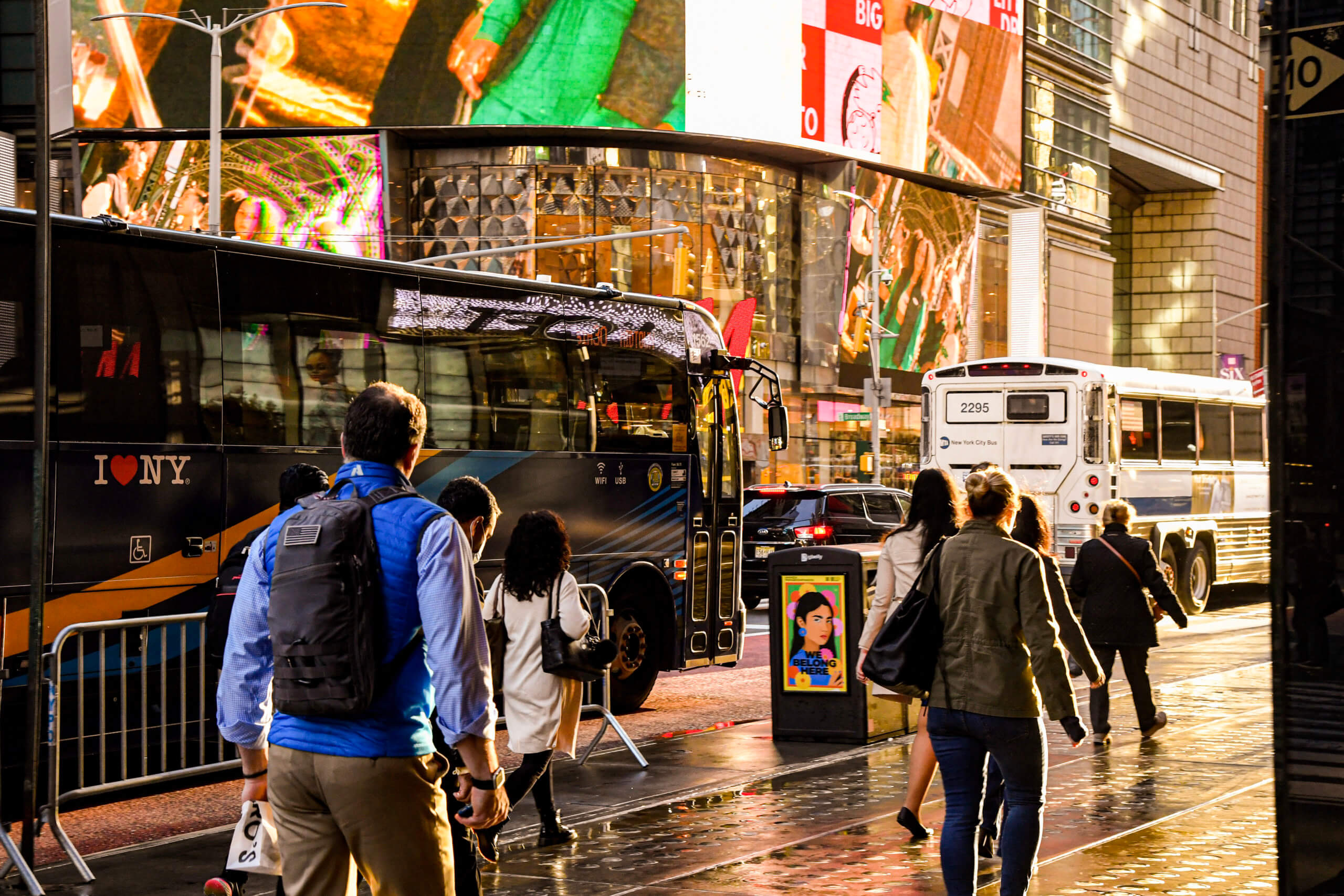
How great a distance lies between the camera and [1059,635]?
731 centimetres

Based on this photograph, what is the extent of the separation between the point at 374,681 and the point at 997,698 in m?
2.78

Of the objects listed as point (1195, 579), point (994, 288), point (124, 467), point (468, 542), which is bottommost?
point (1195, 579)

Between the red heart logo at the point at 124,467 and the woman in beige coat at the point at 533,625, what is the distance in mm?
3106

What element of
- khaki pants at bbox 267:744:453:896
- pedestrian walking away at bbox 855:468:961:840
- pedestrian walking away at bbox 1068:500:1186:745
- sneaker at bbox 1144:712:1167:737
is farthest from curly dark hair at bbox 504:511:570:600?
sneaker at bbox 1144:712:1167:737

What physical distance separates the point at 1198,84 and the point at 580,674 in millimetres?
71199

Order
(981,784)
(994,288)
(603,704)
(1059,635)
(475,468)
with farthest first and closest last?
(994,288)
(475,468)
(603,704)
(1059,635)
(981,784)

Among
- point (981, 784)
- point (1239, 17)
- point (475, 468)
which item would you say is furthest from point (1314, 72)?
point (1239, 17)

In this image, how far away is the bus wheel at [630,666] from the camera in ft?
44.8

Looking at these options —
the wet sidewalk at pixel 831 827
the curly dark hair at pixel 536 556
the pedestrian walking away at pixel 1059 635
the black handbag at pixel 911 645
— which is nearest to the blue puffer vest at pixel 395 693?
the black handbag at pixel 911 645

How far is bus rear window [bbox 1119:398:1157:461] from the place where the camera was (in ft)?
76.4

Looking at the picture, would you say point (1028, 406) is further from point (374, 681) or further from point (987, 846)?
point (374, 681)

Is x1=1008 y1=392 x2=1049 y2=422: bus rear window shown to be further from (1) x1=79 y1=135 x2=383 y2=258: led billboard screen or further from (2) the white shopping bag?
(1) x1=79 y1=135 x2=383 y2=258: led billboard screen

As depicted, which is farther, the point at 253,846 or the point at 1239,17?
the point at 1239,17

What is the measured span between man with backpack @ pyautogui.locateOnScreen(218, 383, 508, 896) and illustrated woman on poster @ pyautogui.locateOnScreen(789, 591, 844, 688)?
7401 millimetres
